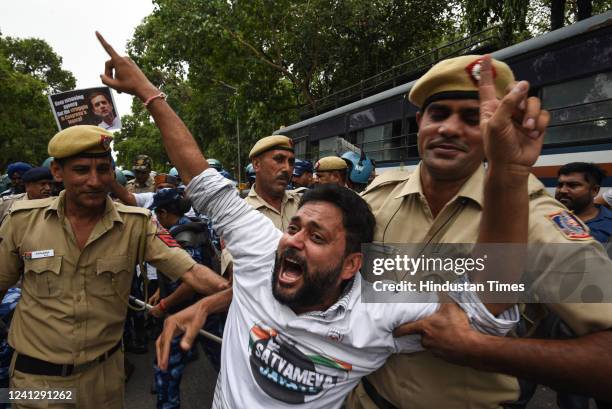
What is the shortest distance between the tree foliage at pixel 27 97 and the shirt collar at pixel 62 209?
2073 cm

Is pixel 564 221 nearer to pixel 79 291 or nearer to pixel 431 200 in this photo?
pixel 431 200

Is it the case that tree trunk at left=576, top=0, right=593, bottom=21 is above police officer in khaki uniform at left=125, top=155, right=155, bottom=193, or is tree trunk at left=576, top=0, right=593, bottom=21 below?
above

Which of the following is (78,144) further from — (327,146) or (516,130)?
(327,146)

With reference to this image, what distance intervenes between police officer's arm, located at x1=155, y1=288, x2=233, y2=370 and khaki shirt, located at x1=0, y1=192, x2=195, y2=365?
517 millimetres

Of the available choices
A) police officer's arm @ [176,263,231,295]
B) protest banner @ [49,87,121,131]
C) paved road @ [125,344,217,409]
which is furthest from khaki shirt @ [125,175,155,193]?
police officer's arm @ [176,263,231,295]

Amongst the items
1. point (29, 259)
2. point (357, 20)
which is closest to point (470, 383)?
point (29, 259)

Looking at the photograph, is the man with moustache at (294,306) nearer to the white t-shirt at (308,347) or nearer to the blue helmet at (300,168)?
the white t-shirt at (308,347)

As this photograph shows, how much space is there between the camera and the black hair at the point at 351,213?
4.92 feet

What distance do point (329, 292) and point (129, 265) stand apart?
1279mm

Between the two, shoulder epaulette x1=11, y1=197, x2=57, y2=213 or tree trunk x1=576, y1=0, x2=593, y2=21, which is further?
tree trunk x1=576, y1=0, x2=593, y2=21

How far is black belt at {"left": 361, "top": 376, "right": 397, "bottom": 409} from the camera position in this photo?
4.63ft

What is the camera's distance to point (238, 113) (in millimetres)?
14289

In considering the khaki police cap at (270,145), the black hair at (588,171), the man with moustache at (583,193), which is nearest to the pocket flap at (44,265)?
the khaki police cap at (270,145)

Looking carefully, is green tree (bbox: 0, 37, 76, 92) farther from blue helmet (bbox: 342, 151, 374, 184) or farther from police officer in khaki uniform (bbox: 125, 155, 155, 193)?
blue helmet (bbox: 342, 151, 374, 184)
